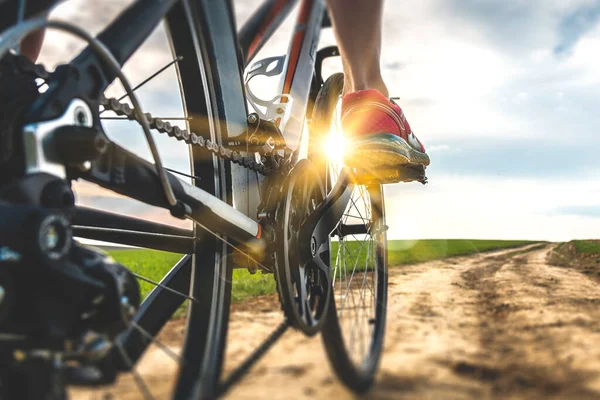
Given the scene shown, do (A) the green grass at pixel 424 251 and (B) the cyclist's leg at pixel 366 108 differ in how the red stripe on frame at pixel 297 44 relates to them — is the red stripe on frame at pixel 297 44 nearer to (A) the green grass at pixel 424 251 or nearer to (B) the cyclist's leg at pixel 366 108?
(B) the cyclist's leg at pixel 366 108

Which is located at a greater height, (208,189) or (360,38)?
(360,38)

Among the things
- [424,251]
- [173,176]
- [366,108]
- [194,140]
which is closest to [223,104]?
[194,140]

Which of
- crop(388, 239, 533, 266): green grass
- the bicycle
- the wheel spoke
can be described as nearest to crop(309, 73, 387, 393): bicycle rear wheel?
the bicycle

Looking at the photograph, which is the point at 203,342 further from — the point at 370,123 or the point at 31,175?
the point at 370,123

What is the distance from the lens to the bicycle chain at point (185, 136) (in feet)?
3.85

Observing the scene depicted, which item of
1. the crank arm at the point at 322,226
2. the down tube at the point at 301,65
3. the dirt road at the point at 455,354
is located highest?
the down tube at the point at 301,65

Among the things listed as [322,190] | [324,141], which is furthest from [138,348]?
[324,141]

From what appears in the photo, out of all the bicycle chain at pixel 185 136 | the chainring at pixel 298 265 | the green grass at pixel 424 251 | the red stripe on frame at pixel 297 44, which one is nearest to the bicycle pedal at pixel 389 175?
the chainring at pixel 298 265

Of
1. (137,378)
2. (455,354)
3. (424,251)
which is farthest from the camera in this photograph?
(424,251)

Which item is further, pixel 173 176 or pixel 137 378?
pixel 173 176

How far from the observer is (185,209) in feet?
4.64

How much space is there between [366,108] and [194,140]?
83cm

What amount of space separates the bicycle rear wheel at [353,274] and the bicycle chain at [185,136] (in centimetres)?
44

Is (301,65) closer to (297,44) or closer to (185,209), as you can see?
(297,44)
